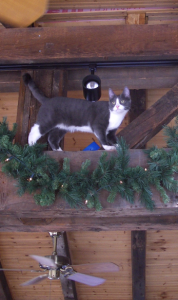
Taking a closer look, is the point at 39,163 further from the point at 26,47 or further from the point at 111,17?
the point at 111,17

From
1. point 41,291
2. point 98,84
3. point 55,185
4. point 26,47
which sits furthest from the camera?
point 41,291

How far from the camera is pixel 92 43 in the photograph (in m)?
1.86

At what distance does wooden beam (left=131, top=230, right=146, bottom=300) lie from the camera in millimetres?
3025

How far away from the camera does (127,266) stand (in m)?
3.56

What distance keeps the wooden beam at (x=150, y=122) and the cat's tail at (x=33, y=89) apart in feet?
1.75

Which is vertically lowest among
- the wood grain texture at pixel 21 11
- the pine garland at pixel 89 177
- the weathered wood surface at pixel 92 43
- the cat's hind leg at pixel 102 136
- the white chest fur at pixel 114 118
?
the pine garland at pixel 89 177

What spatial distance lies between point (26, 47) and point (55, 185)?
948mm

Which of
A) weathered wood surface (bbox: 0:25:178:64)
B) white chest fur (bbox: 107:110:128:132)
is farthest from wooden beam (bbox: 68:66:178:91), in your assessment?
white chest fur (bbox: 107:110:128:132)

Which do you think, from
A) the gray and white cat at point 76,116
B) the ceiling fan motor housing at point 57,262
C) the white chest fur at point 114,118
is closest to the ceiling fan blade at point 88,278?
the ceiling fan motor housing at point 57,262

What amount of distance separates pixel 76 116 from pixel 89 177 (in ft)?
1.57

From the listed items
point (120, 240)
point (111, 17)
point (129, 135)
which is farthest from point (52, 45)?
point (120, 240)

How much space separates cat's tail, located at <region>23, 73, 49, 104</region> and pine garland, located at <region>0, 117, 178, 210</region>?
1.38ft

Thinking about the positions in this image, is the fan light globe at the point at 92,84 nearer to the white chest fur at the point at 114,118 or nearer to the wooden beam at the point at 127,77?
the white chest fur at the point at 114,118

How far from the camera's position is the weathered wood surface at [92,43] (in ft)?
6.07
